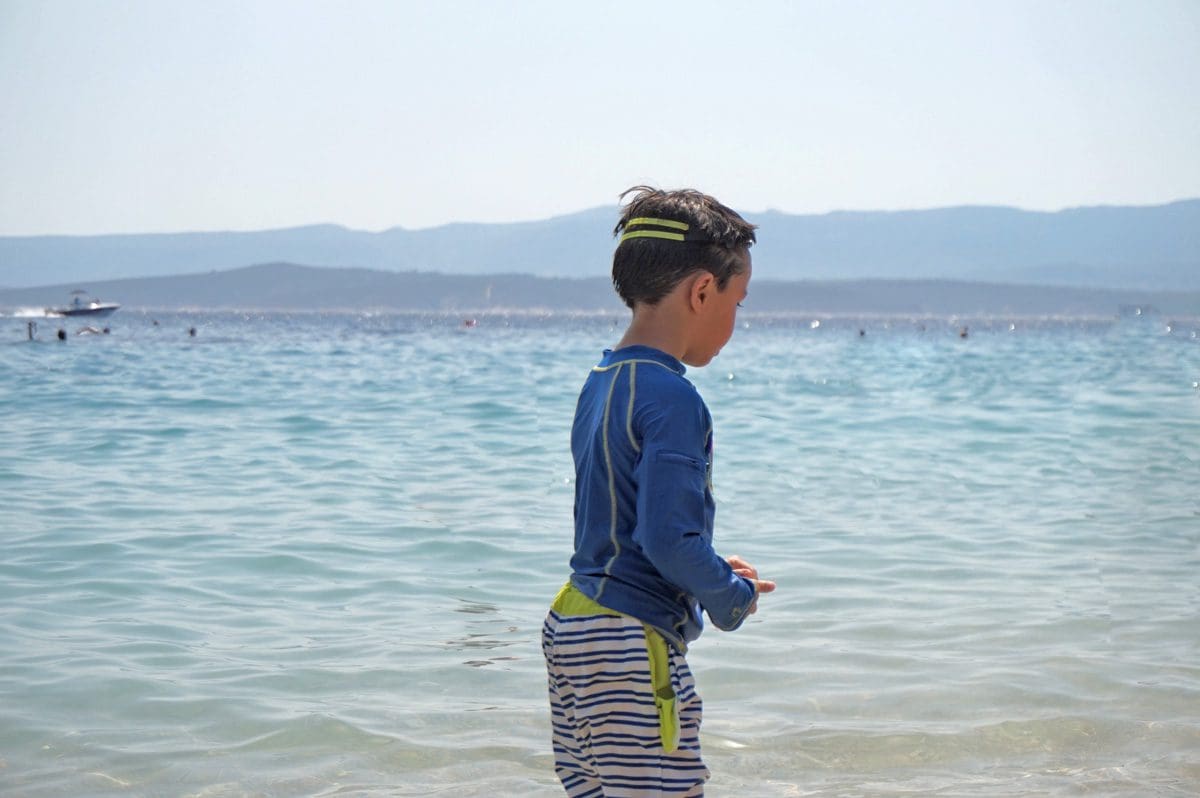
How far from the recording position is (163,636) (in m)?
6.35

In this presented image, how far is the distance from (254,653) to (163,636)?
58 centimetres

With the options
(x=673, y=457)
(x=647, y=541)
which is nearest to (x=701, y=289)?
(x=673, y=457)

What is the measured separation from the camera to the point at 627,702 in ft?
7.42

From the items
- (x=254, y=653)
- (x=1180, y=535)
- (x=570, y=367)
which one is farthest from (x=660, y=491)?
(x=570, y=367)

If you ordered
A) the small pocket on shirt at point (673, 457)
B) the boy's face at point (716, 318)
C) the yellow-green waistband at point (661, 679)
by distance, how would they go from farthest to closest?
the boy's face at point (716, 318) → the yellow-green waistband at point (661, 679) → the small pocket on shirt at point (673, 457)

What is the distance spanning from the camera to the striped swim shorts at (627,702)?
89.0 inches

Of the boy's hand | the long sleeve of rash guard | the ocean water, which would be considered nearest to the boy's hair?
the long sleeve of rash guard

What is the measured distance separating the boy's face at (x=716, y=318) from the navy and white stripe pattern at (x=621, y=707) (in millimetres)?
480

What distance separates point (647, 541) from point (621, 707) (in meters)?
0.30

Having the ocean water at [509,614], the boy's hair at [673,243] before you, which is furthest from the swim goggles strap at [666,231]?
the ocean water at [509,614]

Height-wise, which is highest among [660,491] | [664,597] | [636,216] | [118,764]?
[636,216]

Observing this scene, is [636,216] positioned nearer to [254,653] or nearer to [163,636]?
[254,653]

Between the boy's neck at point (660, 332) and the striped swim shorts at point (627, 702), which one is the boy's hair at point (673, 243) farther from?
the striped swim shorts at point (627, 702)

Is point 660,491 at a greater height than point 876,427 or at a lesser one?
greater
